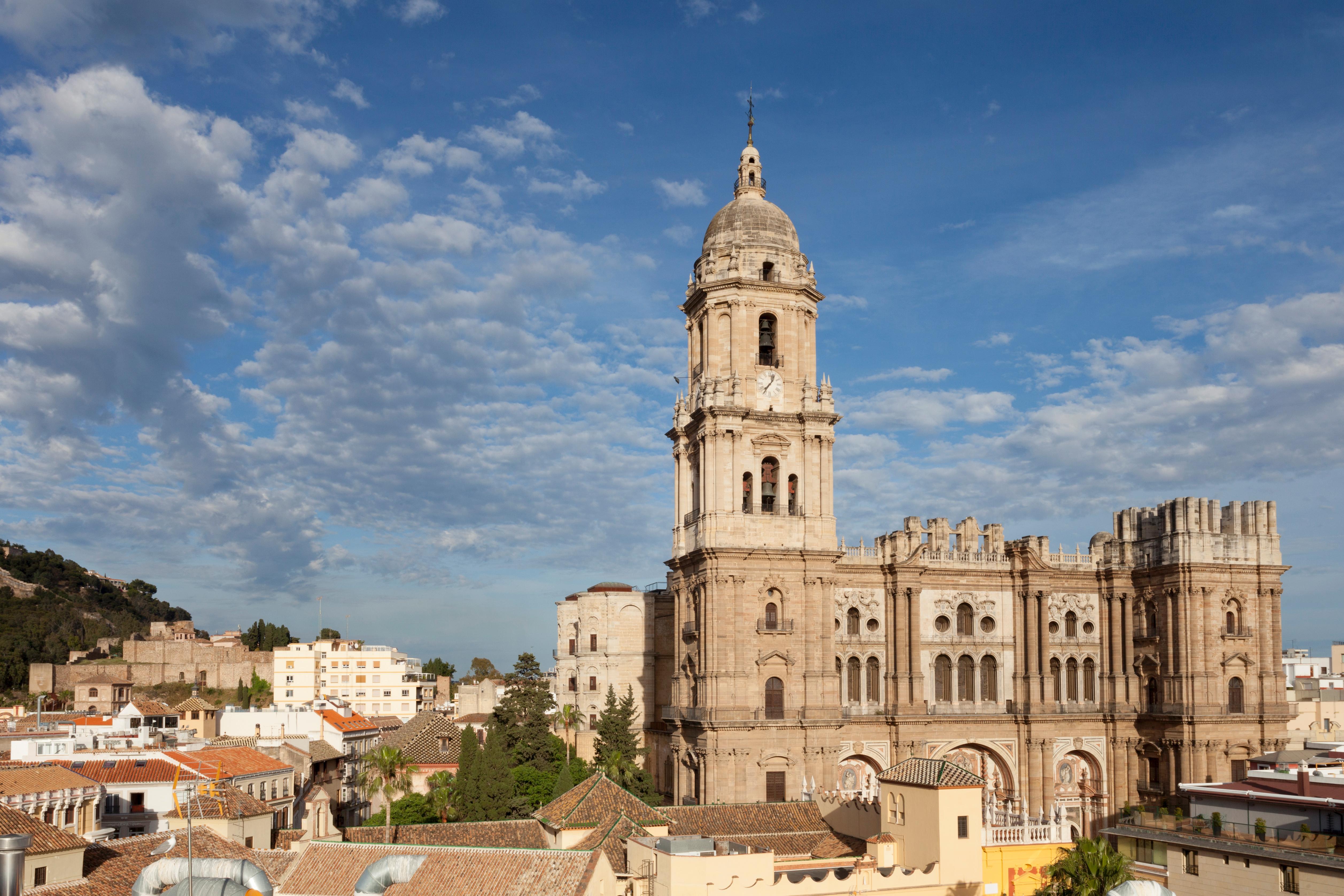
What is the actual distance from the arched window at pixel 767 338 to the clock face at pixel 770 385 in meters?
1.26

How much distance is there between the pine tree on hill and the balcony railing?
28.8 metres

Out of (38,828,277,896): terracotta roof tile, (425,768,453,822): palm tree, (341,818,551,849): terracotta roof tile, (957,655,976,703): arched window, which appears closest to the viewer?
(38,828,277,896): terracotta roof tile

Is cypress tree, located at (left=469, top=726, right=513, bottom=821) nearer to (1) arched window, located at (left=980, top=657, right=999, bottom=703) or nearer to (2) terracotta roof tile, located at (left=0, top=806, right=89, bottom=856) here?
(2) terracotta roof tile, located at (left=0, top=806, right=89, bottom=856)

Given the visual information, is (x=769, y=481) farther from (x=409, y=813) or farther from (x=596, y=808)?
(x=409, y=813)

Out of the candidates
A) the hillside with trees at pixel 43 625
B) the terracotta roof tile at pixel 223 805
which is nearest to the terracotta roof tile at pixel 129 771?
the terracotta roof tile at pixel 223 805

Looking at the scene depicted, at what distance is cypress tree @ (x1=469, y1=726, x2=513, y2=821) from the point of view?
5894 cm

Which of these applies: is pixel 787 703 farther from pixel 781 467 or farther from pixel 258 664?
pixel 258 664

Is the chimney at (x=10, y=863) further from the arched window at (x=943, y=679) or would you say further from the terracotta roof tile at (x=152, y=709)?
the terracotta roof tile at (x=152, y=709)

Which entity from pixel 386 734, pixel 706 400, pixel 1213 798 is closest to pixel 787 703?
pixel 706 400

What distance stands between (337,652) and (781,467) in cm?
8289

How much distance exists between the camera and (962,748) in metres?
65.4

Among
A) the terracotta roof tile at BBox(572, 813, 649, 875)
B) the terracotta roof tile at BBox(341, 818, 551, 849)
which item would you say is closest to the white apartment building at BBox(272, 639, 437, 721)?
the terracotta roof tile at BBox(341, 818, 551, 849)

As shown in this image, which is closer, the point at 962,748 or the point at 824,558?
the point at 824,558

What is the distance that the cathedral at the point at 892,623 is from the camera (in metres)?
59.5
